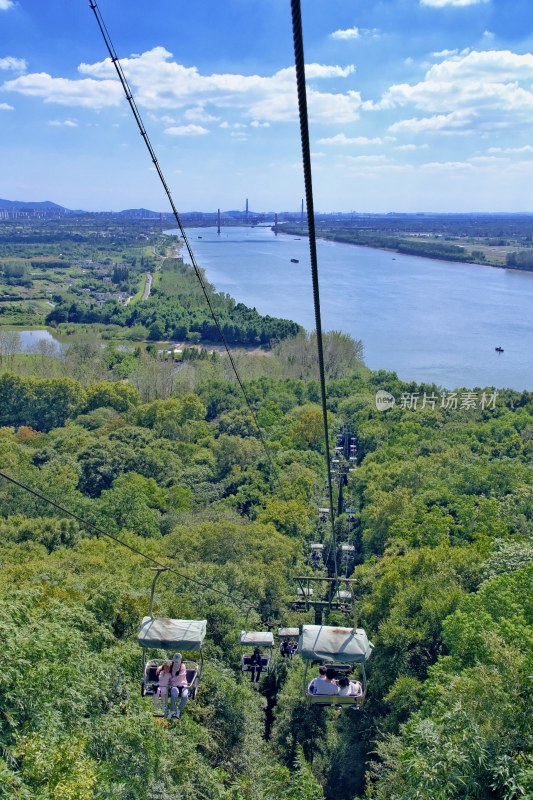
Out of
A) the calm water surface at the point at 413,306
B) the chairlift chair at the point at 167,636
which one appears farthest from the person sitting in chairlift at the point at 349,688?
the calm water surface at the point at 413,306

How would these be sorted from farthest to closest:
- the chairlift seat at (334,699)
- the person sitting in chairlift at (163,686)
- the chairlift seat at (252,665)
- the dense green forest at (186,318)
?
the dense green forest at (186,318), the chairlift seat at (252,665), the person sitting in chairlift at (163,686), the chairlift seat at (334,699)

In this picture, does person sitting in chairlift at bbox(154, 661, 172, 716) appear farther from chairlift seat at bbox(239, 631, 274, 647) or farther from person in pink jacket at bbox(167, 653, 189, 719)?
chairlift seat at bbox(239, 631, 274, 647)

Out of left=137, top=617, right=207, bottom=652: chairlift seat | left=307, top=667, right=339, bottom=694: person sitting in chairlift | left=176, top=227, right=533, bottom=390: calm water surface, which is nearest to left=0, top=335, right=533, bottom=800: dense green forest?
left=307, top=667, right=339, bottom=694: person sitting in chairlift

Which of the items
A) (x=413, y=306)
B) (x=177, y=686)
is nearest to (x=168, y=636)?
(x=177, y=686)

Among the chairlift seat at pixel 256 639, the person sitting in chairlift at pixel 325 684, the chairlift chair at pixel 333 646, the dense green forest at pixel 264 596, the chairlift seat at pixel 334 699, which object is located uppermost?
the chairlift chair at pixel 333 646

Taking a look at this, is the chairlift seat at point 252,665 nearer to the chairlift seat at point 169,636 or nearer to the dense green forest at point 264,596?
the dense green forest at point 264,596

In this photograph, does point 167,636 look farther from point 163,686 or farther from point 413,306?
point 413,306

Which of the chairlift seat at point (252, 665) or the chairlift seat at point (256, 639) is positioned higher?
the chairlift seat at point (256, 639)
